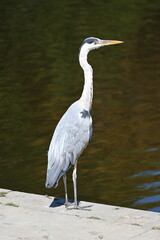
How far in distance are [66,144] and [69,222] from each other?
109 centimetres

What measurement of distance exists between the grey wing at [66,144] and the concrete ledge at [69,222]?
364 mm

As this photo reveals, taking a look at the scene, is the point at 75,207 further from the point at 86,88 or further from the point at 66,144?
the point at 86,88

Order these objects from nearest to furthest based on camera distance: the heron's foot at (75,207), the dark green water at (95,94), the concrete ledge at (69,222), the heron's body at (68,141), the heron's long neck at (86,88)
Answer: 1. the concrete ledge at (69,222)
2. the heron's foot at (75,207)
3. the heron's body at (68,141)
4. the heron's long neck at (86,88)
5. the dark green water at (95,94)

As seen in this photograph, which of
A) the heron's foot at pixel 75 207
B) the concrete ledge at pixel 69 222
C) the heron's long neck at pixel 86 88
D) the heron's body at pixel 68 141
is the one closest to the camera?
the concrete ledge at pixel 69 222

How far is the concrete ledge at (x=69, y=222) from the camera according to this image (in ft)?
21.3

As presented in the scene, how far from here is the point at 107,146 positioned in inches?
449

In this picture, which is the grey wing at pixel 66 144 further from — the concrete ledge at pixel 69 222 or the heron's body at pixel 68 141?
the concrete ledge at pixel 69 222

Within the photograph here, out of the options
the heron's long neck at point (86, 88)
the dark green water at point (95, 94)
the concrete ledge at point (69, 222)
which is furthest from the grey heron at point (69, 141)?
the dark green water at point (95, 94)

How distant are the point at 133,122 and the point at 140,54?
5.46m

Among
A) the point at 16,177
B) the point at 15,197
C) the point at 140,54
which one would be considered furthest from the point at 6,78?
the point at 15,197

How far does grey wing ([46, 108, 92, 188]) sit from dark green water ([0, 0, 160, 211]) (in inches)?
58.4

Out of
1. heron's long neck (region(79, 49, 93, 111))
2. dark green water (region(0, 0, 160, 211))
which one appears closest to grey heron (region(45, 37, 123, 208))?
heron's long neck (region(79, 49, 93, 111))

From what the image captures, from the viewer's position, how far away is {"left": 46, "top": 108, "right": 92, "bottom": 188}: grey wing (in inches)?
300

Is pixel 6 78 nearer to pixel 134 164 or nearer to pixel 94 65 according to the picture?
pixel 94 65
